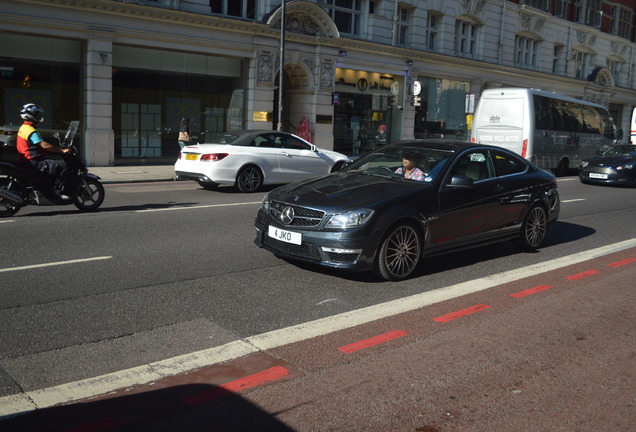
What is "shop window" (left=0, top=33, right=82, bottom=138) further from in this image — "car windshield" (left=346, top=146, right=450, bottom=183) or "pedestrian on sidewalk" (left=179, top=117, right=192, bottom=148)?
"car windshield" (left=346, top=146, right=450, bottom=183)

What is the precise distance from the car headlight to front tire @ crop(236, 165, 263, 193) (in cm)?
844

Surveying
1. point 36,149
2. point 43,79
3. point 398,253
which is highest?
point 43,79

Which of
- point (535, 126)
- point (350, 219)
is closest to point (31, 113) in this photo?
point (350, 219)

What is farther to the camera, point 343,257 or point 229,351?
point 343,257

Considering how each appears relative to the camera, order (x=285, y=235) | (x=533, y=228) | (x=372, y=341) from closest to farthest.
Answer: (x=372, y=341) → (x=285, y=235) → (x=533, y=228)

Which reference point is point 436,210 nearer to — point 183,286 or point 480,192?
point 480,192

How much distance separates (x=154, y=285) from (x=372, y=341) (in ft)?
8.38

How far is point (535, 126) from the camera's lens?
70.9 feet

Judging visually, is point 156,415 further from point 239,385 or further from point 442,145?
point 442,145

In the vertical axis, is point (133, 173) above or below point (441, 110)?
below

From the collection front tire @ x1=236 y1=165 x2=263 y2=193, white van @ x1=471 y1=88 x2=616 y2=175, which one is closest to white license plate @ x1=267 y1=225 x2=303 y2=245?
front tire @ x1=236 y1=165 x2=263 y2=193

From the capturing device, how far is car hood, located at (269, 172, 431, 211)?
22.6 ft

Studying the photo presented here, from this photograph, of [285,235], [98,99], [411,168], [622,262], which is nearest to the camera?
[285,235]

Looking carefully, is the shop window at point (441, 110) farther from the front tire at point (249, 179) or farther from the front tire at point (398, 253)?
the front tire at point (398, 253)
